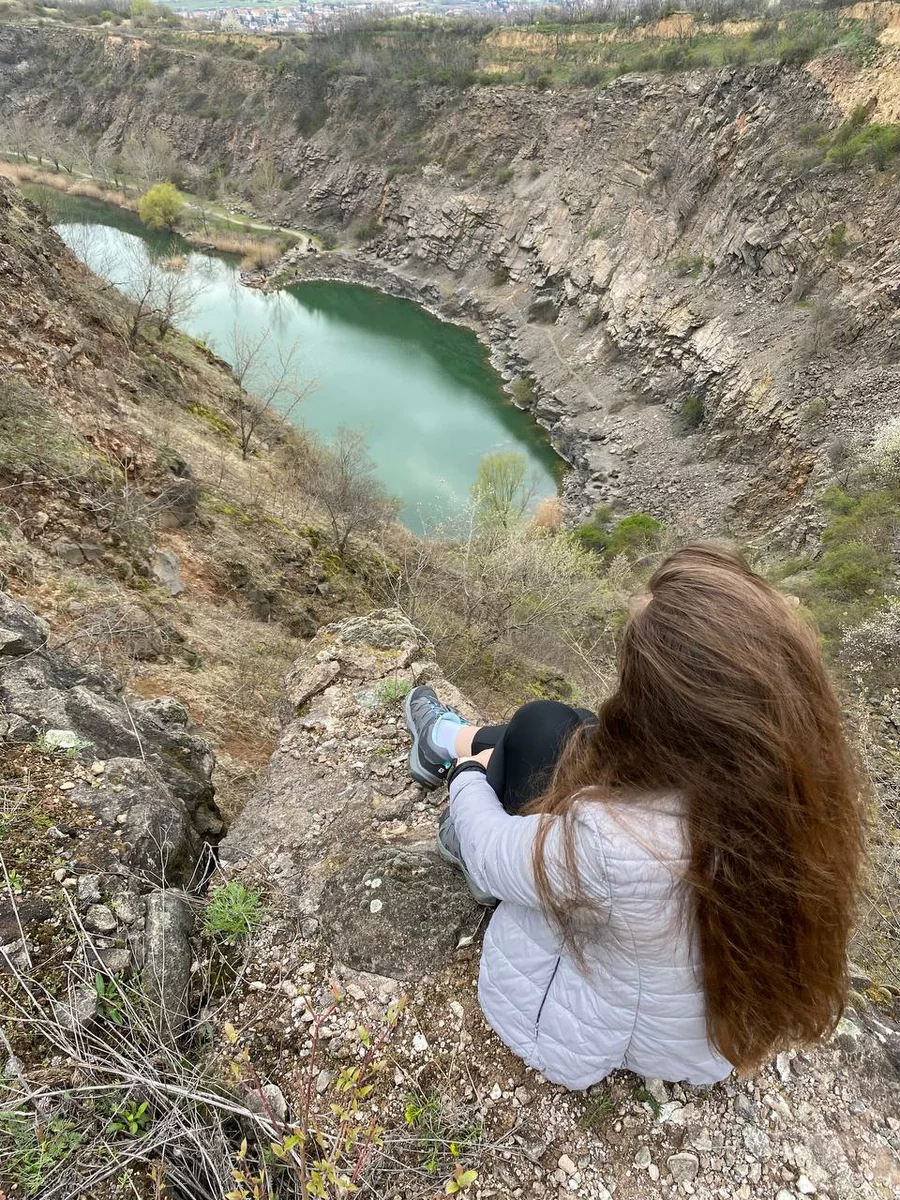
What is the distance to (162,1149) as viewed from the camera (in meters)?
1.61

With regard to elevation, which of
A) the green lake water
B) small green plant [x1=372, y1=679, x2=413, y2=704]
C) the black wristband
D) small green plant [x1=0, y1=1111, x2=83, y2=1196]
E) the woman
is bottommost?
the green lake water

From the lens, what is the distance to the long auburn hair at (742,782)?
1331mm

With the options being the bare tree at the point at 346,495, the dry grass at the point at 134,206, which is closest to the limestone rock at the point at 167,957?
the bare tree at the point at 346,495

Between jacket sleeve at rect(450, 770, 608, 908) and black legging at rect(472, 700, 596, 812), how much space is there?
0.33 ft

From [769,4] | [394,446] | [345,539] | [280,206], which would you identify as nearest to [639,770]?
[345,539]

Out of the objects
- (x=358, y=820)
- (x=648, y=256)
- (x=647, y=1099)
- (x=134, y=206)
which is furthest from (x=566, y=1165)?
(x=134, y=206)

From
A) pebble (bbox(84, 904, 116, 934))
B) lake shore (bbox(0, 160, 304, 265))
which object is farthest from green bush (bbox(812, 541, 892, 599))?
lake shore (bbox(0, 160, 304, 265))

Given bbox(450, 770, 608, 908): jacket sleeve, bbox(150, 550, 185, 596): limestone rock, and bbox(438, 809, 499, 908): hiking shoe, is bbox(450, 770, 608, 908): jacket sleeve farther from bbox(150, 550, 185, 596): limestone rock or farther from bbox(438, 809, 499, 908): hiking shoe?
bbox(150, 550, 185, 596): limestone rock

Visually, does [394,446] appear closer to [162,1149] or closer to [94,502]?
[94,502]

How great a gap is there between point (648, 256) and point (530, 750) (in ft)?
99.3

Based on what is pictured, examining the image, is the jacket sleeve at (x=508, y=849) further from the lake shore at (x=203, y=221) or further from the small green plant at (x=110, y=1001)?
the lake shore at (x=203, y=221)

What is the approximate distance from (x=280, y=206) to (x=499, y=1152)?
53.5m

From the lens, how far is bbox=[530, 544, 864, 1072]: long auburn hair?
1331 millimetres

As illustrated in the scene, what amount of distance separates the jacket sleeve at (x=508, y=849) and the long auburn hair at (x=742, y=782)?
3 cm
